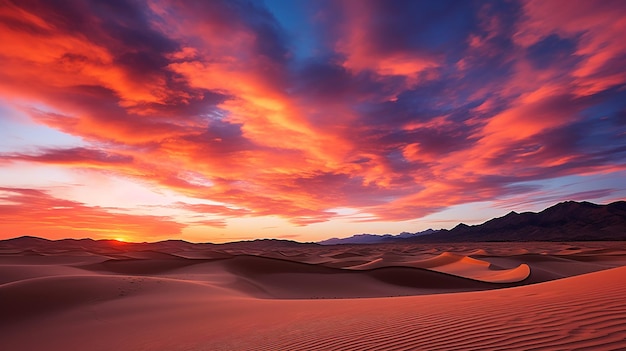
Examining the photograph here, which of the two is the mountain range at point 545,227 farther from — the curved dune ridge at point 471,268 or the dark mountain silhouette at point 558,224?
the curved dune ridge at point 471,268

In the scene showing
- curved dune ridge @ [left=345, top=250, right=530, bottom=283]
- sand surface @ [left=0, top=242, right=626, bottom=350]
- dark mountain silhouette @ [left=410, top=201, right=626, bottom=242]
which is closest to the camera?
sand surface @ [left=0, top=242, right=626, bottom=350]

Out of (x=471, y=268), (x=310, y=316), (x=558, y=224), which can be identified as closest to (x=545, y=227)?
(x=558, y=224)

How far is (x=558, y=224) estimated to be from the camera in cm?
13588

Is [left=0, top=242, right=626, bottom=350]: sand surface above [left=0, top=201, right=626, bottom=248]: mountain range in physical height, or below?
below

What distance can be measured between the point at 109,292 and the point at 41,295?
1739 mm

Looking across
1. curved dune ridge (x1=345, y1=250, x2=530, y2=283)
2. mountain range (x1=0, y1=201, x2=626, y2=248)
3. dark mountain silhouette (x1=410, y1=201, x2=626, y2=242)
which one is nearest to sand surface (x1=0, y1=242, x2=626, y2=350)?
curved dune ridge (x1=345, y1=250, x2=530, y2=283)

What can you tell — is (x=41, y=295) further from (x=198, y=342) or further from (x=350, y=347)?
(x=350, y=347)

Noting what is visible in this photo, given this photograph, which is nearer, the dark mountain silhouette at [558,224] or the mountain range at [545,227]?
the mountain range at [545,227]

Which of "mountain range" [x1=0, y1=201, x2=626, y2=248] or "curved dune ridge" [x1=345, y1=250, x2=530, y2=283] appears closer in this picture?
"curved dune ridge" [x1=345, y1=250, x2=530, y2=283]

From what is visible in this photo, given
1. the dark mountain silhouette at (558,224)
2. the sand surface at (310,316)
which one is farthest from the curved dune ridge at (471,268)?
the dark mountain silhouette at (558,224)

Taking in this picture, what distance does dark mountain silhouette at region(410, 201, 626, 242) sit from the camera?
119 m

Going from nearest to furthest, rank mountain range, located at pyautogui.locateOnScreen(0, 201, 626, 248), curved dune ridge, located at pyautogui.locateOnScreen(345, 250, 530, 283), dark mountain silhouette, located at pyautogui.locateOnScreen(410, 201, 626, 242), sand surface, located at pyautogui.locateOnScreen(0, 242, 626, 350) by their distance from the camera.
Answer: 1. sand surface, located at pyautogui.locateOnScreen(0, 242, 626, 350)
2. curved dune ridge, located at pyautogui.locateOnScreen(345, 250, 530, 283)
3. mountain range, located at pyautogui.locateOnScreen(0, 201, 626, 248)
4. dark mountain silhouette, located at pyautogui.locateOnScreen(410, 201, 626, 242)

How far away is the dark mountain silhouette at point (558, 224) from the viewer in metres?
119

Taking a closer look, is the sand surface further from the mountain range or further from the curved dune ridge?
the mountain range
